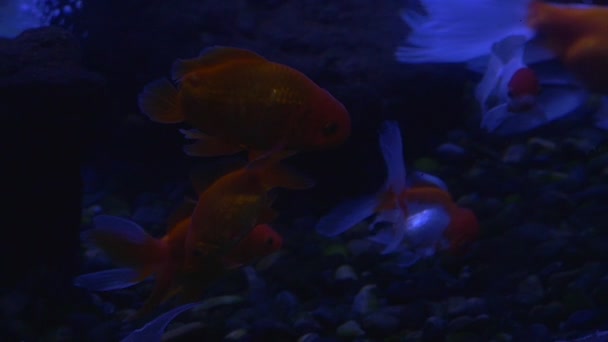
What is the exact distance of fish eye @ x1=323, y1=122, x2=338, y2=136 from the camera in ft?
7.36

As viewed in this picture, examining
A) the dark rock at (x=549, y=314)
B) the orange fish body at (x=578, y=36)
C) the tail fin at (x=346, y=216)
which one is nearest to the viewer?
the orange fish body at (x=578, y=36)

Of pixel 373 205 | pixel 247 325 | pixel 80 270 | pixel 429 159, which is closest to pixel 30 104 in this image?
pixel 80 270

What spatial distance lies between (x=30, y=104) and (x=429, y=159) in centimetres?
299

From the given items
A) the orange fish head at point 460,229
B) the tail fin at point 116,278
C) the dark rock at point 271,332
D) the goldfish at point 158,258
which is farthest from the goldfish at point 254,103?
the dark rock at point 271,332

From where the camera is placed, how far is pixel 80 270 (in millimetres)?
4055

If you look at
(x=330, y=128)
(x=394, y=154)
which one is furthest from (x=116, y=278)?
(x=394, y=154)

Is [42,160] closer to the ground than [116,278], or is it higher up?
closer to the ground

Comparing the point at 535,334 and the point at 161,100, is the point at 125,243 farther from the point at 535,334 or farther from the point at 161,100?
the point at 535,334

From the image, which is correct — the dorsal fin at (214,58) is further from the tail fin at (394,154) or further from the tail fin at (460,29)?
the tail fin at (460,29)

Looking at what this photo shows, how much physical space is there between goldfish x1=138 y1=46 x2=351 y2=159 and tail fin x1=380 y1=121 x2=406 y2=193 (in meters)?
0.62

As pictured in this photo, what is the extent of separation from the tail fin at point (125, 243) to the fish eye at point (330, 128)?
0.73 metres

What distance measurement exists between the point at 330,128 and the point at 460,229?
1.19 meters

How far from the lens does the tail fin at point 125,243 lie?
7.71 ft

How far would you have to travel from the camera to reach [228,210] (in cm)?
232
